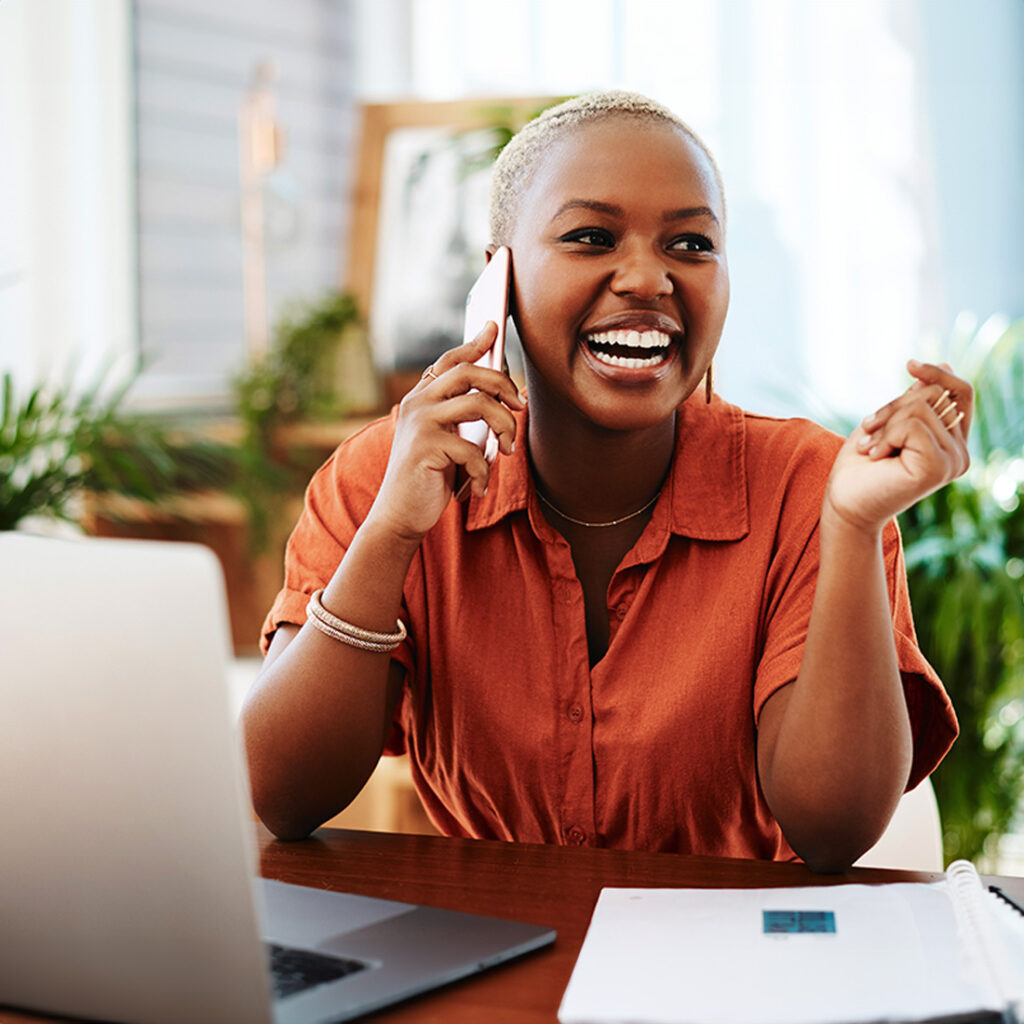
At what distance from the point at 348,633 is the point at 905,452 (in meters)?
0.51

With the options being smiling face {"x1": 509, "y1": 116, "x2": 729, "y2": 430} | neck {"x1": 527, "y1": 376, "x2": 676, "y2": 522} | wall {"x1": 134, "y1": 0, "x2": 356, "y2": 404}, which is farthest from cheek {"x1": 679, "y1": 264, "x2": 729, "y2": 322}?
wall {"x1": 134, "y1": 0, "x2": 356, "y2": 404}

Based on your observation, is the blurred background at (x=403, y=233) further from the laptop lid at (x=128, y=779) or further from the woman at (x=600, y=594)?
the laptop lid at (x=128, y=779)

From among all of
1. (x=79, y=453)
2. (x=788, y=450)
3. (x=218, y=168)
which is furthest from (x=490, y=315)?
(x=218, y=168)

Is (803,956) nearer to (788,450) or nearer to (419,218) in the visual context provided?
(788,450)

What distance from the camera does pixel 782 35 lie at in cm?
291

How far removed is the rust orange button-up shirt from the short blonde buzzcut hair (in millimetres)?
274

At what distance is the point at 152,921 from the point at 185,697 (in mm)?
131

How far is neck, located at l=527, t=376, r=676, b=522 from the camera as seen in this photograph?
133cm

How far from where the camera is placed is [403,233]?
3080 millimetres

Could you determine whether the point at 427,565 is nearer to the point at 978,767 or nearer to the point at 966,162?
the point at 978,767

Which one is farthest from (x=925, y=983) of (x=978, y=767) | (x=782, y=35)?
(x=782, y=35)

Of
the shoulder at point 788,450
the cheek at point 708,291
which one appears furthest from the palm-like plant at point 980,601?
the cheek at point 708,291

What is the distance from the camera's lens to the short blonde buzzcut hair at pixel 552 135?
1246 millimetres

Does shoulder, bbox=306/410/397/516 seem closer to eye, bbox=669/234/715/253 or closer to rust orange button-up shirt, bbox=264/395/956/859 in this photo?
rust orange button-up shirt, bbox=264/395/956/859
